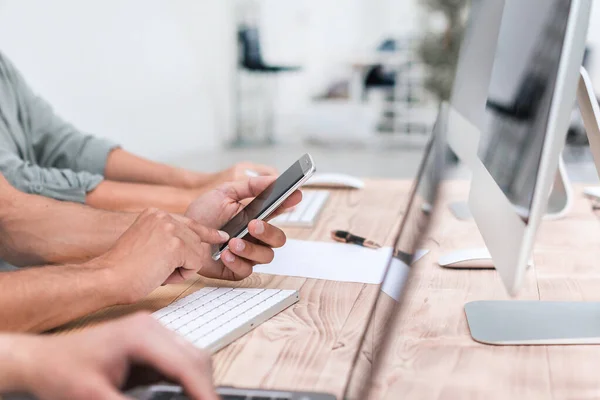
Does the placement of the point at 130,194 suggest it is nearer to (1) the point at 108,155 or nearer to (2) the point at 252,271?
(1) the point at 108,155

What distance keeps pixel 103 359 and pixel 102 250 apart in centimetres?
62

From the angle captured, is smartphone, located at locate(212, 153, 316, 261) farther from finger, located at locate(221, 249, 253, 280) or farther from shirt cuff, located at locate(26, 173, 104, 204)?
shirt cuff, located at locate(26, 173, 104, 204)

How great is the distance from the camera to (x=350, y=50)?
632 cm

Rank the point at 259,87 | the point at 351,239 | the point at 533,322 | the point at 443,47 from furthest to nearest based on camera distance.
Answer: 1. the point at 259,87
2. the point at 443,47
3. the point at 351,239
4. the point at 533,322

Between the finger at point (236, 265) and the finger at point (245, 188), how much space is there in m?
0.12

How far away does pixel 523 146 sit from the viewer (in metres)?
0.74

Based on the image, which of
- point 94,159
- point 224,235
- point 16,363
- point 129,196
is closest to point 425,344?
point 224,235

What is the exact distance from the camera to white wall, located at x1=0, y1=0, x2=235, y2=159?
387 cm

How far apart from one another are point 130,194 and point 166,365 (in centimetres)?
102

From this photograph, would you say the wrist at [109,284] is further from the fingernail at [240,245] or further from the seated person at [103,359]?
the seated person at [103,359]

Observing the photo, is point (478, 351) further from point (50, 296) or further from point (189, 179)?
point (189, 179)

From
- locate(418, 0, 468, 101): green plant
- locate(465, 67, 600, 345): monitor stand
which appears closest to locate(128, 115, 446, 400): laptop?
locate(465, 67, 600, 345): monitor stand

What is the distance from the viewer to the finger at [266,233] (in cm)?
99

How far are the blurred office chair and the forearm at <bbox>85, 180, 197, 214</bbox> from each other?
4.57 metres
